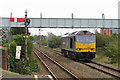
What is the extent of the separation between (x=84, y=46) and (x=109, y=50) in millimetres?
2963

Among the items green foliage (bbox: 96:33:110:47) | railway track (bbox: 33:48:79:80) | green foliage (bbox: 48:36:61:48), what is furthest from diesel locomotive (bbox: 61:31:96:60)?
green foliage (bbox: 48:36:61:48)

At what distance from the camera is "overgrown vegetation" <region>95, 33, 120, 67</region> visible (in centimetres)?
1953

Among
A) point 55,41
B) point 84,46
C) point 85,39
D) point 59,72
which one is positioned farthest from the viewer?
point 55,41

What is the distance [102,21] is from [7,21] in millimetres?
18774

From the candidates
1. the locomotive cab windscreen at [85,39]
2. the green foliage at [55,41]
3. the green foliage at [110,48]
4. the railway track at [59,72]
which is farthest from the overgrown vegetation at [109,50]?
the green foliage at [55,41]

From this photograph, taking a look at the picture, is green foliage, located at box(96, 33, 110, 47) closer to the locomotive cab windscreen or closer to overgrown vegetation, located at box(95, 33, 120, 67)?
overgrown vegetation, located at box(95, 33, 120, 67)

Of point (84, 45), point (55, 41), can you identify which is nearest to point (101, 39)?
point (84, 45)

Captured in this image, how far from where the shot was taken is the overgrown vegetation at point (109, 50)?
769 inches

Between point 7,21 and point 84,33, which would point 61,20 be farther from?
point 84,33

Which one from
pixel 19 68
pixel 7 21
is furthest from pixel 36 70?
pixel 7 21

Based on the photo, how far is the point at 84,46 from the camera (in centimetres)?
2025

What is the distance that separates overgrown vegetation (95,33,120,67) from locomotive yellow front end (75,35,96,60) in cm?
204

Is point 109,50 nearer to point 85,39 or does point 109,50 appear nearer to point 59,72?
point 85,39

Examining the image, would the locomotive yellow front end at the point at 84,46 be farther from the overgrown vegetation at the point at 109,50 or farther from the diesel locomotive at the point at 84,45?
the overgrown vegetation at the point at 109,50
